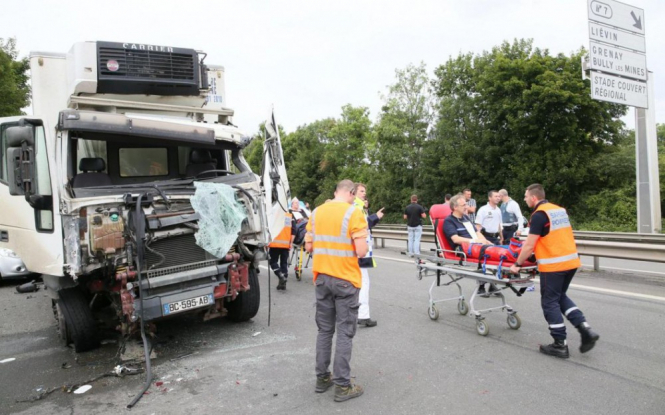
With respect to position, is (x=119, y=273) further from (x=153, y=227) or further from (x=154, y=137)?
(x=154, y=137)

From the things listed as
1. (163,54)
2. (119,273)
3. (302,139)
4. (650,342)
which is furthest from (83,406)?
(302,139)

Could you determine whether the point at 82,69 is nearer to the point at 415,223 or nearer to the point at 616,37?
the point at 415,223

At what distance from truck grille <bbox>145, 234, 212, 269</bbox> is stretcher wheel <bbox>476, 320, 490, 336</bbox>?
10.7ft

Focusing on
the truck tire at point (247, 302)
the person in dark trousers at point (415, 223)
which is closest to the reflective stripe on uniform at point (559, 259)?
the truck tire at point (247, 302)

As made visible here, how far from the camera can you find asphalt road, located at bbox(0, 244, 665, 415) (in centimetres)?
379

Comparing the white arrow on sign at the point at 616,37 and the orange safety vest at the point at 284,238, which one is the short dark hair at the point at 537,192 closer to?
the orange safety vest at the point at 284,238

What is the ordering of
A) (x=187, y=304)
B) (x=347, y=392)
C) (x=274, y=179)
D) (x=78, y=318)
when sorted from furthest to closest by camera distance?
(x=274, y=179) < (x=78, y=318) < (x=187, y=304) < (x=347, y=392)

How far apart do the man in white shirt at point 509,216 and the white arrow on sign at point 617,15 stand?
21.3 ft

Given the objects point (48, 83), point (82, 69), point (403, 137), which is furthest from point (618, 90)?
point (403, 137)

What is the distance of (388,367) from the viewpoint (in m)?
4.55

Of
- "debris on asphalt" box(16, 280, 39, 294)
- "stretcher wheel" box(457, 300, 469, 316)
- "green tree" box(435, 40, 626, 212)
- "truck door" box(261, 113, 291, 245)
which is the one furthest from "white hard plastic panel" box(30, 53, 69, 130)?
"green tree" box(435, 40, 626, 212)

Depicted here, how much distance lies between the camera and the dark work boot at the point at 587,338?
4590 mm

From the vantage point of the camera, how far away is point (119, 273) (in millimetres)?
4703

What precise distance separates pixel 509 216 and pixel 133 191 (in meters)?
7.47
